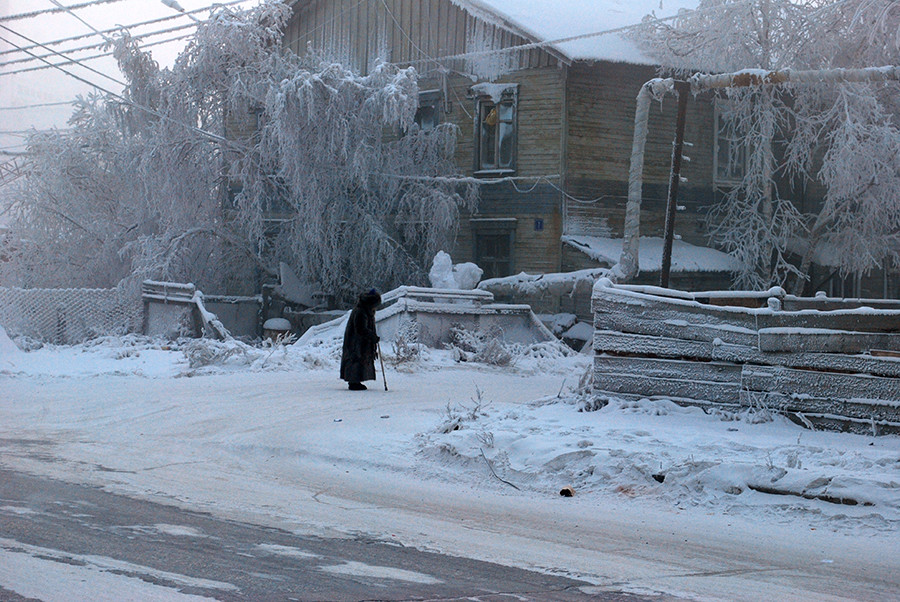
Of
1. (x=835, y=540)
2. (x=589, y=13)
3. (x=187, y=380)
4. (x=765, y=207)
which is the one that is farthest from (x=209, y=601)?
(x=589, y=13)

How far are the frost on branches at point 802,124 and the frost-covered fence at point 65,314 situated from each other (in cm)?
1541

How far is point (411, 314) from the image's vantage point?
834 inches

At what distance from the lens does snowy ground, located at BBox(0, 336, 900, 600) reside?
6387 mm

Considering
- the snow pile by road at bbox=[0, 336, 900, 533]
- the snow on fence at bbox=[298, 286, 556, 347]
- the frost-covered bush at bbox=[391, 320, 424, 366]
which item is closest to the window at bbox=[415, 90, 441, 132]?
the snow on fence at bbox=[298, 286, 556, 347]

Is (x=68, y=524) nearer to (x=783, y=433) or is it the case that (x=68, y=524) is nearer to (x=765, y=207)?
(x=783, y=433)

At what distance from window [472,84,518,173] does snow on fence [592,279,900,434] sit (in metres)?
16.8

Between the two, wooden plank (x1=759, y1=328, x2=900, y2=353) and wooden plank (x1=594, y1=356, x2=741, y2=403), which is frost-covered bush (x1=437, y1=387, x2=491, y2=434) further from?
wooden plank (x1=759, y1=328, x2=900, y2=353)

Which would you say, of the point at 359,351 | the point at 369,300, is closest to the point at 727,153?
the point at 369,300

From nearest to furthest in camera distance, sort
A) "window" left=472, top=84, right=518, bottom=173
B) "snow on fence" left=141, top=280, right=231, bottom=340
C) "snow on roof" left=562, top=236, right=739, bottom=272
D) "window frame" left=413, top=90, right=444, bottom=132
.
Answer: "snow on fence" left=141, top=280, right=231, bottom=340 < "snow on roof" left=562, top=236, right=739, bottom=272 < "window" left=472, top=84, right=518, bottom=173 < "window frame" left=413, top=90, right=444, bottom=132

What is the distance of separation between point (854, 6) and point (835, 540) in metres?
21.2

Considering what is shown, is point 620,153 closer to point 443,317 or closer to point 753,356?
point 443,317

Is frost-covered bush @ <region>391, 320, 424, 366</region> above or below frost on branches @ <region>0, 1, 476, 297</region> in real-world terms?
below

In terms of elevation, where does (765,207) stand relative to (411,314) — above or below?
above

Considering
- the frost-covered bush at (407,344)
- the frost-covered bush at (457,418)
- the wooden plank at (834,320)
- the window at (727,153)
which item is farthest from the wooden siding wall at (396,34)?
the wooden plank at (834,320)
